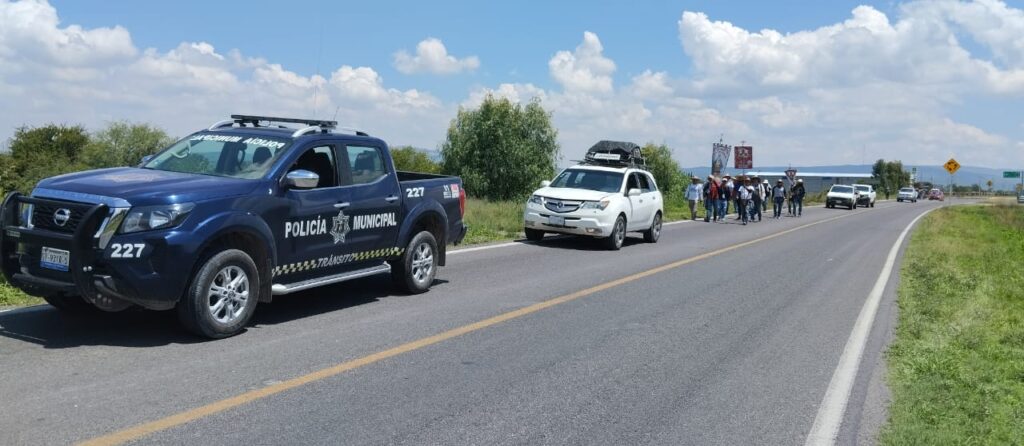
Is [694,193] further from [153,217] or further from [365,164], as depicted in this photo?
[153,217]

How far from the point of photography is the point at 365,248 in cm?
→ 888

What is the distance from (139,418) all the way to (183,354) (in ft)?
5.40

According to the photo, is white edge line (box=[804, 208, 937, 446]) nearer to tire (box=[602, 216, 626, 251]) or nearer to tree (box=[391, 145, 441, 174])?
tire (box=[602, 216, 626, 251])

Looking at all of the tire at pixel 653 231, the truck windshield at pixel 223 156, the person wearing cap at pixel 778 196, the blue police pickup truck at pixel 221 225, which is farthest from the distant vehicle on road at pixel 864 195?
the truck windshield at pixel 223 156

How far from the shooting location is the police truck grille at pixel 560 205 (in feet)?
54.6

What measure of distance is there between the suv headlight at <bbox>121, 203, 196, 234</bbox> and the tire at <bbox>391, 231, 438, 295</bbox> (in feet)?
10.8

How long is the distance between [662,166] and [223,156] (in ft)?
252

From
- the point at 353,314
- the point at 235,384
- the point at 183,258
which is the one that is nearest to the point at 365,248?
the point at 353,314

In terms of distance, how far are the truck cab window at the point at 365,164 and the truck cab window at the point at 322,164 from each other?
23 centimetres

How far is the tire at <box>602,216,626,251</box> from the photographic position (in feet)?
55.2

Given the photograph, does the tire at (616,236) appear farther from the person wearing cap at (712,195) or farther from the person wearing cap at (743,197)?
the person wearing cap at (743,197)

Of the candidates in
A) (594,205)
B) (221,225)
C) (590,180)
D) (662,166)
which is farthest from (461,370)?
(662,166)

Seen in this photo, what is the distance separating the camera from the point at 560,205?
1678cm

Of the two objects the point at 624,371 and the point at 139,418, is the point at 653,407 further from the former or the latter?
the point at 139,418
